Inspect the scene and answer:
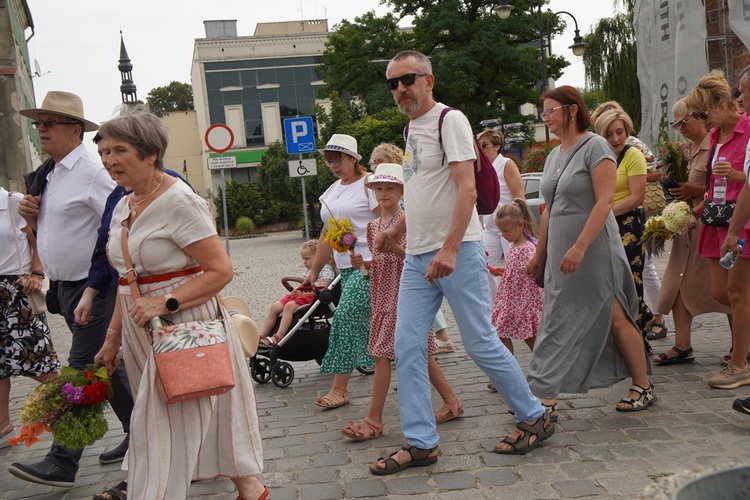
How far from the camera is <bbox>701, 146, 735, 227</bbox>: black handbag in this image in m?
5.89

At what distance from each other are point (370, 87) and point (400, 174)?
33279mm

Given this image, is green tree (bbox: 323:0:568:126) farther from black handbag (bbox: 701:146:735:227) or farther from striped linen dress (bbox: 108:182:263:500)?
striped linen dress (bbox: 108:182:263:500)

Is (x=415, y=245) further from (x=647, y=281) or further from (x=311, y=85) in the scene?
(x=311, y=85)

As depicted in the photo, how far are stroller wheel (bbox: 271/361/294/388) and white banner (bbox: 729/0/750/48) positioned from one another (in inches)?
353

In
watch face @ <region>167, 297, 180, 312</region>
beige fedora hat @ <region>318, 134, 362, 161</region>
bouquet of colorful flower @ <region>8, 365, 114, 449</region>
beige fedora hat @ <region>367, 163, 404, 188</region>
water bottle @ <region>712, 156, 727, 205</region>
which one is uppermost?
beige fedora hat @ <region>318, 134, 362, 161</region>

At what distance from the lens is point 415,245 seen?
4.86 meters

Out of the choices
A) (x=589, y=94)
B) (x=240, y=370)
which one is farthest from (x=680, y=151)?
(x=589, y=94)

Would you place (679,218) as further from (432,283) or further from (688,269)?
(432,283)

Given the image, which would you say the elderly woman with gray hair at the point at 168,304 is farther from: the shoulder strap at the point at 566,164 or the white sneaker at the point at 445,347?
the white sneaker at the point at 445,347

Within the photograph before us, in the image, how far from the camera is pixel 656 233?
6730mm

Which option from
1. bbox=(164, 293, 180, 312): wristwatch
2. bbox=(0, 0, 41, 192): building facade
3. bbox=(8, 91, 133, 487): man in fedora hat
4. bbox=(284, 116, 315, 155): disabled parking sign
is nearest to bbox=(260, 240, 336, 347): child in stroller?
bbox=(8, 91, 133, 487): man in fedora hat

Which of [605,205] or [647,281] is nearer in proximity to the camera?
[605,205]

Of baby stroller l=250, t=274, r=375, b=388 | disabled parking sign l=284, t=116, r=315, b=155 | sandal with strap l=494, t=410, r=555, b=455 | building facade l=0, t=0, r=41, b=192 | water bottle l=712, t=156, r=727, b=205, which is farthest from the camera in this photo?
building facade l=0, t=0, r=41, b=192

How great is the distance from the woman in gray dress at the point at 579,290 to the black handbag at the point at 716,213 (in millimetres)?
973
